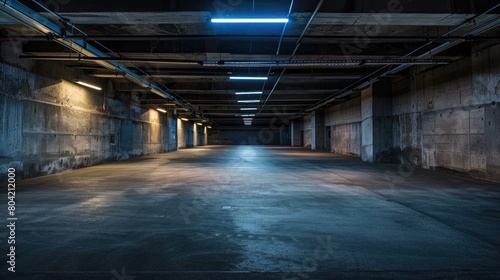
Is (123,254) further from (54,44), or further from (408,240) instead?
(54,44)

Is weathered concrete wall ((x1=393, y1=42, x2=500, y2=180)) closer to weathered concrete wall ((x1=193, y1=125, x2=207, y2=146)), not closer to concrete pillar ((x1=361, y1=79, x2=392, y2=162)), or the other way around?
concrete pillar ((x1=361, y1=79, x2=392, y2=162))

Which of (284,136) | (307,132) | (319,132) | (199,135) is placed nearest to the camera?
(319,132)

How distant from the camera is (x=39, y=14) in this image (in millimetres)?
6504

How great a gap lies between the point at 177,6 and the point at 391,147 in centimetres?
1250

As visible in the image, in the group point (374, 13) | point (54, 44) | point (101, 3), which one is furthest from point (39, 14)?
point (374, 13)

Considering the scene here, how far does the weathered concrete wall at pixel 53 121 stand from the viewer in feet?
28.1

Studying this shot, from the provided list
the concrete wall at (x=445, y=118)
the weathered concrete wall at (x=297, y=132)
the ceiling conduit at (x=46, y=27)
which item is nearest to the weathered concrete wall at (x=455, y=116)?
the concrete wall at (x=445, y=118)

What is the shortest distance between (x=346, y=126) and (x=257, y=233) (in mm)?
20038

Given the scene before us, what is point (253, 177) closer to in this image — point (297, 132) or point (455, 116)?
point (455, 116)

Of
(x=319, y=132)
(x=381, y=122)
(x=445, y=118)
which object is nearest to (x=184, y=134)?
(x=319, y=132)

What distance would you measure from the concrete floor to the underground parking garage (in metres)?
0.03

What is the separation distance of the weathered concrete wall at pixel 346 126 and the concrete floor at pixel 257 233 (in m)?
13.0

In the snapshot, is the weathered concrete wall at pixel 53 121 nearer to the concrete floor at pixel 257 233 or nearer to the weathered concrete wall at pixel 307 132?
the concrete floor at pixel 257 233

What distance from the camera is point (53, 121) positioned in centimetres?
1055
